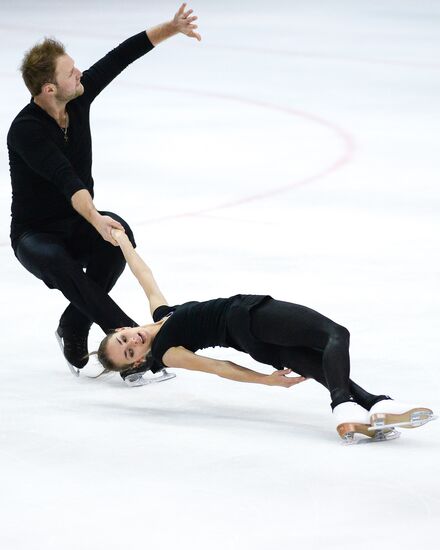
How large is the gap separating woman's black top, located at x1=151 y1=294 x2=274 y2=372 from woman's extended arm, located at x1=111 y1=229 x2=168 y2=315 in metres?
0.31

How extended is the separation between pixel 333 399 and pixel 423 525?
930 mm

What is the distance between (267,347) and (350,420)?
1.86 ft

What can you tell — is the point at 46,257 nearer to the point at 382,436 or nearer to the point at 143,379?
the point at 143,379

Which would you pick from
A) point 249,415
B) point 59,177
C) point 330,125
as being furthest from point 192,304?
point 330,125

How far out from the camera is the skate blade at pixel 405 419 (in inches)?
193

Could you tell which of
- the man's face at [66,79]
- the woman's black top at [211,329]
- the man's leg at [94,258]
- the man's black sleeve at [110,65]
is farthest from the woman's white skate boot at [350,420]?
the man's black sleeve at [110,65]

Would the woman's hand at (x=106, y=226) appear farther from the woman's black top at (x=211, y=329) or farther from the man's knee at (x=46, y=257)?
the woman's black top at (x=211, y=329)

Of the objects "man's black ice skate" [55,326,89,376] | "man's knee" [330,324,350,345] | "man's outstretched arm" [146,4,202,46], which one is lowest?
"man's black ice skate" [55,326,89,376]

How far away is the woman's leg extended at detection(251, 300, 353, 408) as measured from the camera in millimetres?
5102

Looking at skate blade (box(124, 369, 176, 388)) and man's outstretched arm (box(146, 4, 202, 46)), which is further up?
man's outstretched arm (box(146, 4, 202, 46))

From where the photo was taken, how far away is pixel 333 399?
16.6 feet

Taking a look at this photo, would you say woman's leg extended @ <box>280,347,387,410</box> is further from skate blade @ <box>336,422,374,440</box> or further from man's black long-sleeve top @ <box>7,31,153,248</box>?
man's black long-sleeve top @ <box>7,31,153,248</box>

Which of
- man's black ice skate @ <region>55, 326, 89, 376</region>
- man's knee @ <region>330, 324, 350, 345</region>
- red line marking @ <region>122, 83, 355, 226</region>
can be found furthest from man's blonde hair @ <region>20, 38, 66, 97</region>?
red line marking @ <region>122, 83, 355, 226</region>

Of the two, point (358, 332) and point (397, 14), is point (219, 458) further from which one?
point (397, 14)
